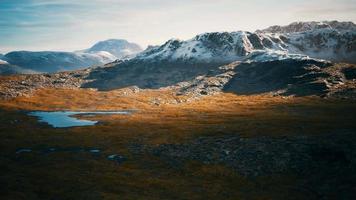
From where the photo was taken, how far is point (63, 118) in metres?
149

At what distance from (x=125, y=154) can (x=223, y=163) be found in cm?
2423

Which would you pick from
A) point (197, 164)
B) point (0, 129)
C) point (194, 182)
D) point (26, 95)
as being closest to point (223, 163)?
point (197, 164)

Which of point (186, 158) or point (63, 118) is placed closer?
point (186, 158)

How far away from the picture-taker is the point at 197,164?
81125 millimetres

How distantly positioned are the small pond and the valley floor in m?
6.13

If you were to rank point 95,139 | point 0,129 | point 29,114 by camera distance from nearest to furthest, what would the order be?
point 95,139
point 0,129
point 29,114

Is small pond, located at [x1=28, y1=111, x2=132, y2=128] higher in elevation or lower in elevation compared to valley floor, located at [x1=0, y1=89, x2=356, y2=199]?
higher

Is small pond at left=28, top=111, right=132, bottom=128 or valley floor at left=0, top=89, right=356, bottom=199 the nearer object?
valley floor at left=0, top=89, right=356, bottom=199

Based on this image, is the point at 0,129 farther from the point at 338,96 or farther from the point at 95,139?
the point at 338,96

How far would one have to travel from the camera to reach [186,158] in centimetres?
8531

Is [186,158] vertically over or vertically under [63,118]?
under

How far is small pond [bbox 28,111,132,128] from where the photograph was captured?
135m

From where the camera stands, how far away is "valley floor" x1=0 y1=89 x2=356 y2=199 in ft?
215

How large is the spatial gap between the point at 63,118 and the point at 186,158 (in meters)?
79.6
